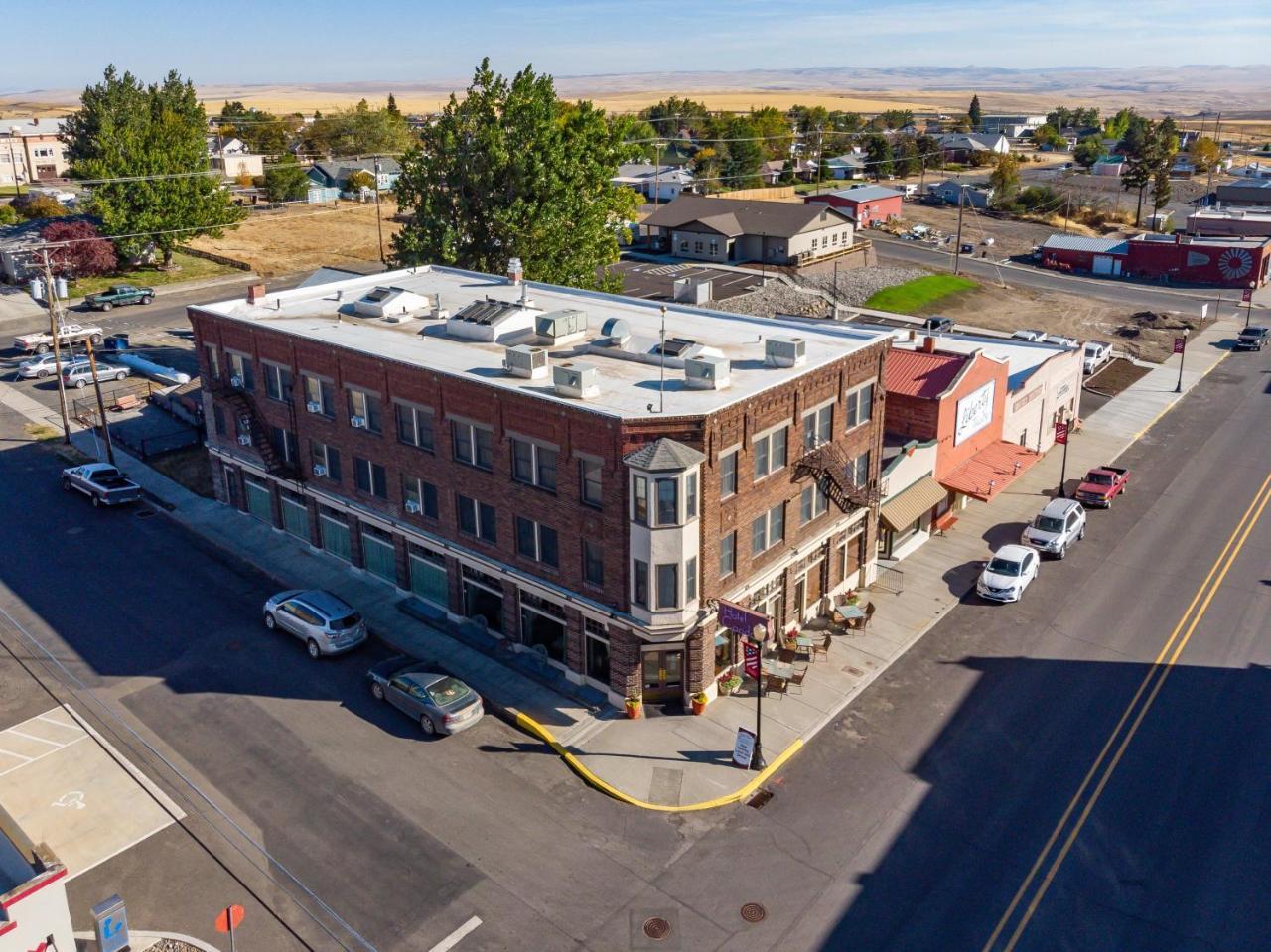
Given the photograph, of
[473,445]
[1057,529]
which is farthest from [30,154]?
[1057,529]

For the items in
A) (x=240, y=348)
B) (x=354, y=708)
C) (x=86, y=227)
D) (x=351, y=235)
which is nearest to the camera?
(x=354, y=708)

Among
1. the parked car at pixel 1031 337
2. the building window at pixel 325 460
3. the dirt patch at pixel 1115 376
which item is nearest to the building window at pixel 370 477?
the building window at pixel 325 460

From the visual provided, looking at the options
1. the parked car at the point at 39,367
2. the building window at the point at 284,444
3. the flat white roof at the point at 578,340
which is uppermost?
the flat white roof at the point at 578,340

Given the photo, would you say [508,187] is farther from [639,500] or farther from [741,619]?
[741,619]

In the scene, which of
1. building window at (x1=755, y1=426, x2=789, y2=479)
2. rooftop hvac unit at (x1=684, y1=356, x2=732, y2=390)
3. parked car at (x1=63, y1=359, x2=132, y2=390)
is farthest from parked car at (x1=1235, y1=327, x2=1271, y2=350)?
parked car at (x1=63, y1=359, x2=132, y2=390)

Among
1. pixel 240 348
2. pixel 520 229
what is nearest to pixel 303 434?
pixel 240 348

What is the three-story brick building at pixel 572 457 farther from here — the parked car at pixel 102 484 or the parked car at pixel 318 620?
the parked car at pixel 102 484

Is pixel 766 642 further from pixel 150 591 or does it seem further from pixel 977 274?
pixel 977 274
